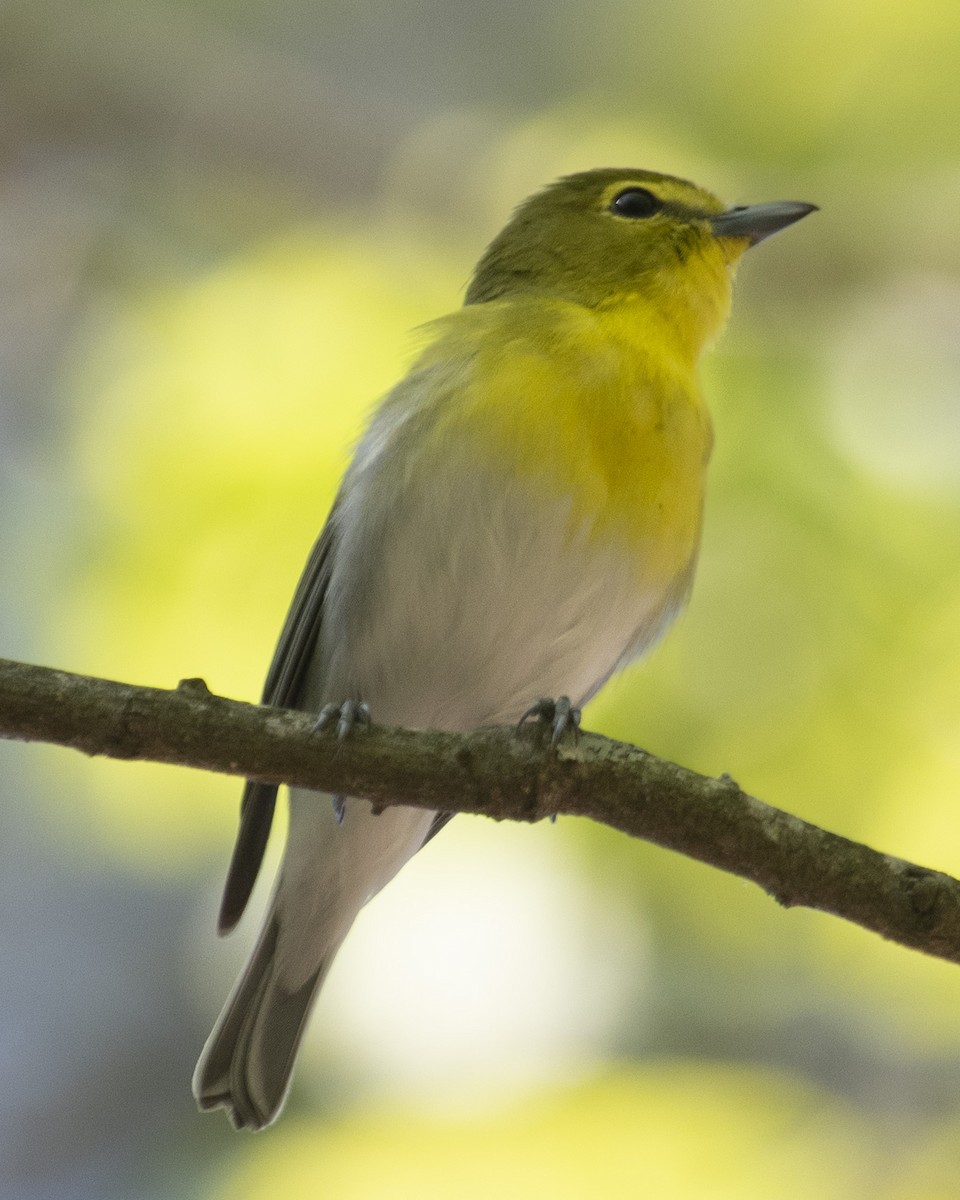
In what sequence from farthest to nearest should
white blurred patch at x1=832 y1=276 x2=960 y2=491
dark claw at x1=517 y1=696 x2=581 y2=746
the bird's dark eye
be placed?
white blurred patch at x1=832 y1=276 x2=960 y2=491, the bird's dark eye, dark claw at x1=517 y1=696 x2=581 y2=746

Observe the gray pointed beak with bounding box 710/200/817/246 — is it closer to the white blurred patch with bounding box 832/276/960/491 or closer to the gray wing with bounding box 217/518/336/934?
the white blurred patch with bounding box 832/276/960/491

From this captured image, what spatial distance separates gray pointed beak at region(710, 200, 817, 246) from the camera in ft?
15.7

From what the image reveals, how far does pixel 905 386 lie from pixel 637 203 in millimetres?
1161

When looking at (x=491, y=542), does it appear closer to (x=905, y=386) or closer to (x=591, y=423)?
(x=591, y=423)

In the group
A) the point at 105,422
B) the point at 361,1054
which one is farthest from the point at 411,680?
the point at 105,422

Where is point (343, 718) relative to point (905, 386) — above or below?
below

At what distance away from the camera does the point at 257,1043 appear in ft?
14.7

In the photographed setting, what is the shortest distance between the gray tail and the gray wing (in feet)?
1.40

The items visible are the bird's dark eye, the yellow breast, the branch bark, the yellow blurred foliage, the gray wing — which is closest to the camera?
the branch bark

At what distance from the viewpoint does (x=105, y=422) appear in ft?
17.6

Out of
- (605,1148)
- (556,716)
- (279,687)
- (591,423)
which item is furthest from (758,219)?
(605,1148)

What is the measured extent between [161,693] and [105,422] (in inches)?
106

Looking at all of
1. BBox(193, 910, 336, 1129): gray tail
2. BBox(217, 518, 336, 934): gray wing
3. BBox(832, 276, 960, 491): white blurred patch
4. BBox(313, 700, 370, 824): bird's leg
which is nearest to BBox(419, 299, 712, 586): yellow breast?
BBox(217, 518, 336, 934): gray wing

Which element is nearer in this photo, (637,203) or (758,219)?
(758,219)
